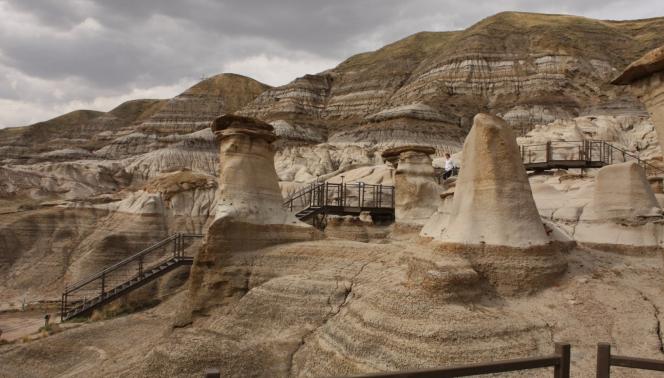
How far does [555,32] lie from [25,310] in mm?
55963

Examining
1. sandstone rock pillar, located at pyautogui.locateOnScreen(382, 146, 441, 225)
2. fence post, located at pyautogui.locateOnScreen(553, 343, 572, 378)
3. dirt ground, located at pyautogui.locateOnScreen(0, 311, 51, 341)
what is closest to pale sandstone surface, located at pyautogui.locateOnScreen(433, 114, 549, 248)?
fence post, located at pyautogui.locateOnScreen(553, 343, 572, 378)

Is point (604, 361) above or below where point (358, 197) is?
below

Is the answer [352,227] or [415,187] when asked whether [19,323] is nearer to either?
[352,227]

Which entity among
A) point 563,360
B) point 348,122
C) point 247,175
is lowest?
point 563,360

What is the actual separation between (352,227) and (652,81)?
45.0 ft

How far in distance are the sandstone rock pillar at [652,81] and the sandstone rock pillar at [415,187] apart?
9.57 m

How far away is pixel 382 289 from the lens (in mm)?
7617

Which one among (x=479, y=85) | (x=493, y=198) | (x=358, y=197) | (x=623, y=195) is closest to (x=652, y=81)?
(x=493, y=198)

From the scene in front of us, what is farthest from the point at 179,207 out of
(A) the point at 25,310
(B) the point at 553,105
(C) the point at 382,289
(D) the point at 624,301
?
(B) the point at 553,105

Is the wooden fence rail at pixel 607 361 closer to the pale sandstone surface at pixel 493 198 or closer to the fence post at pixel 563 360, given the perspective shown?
the fence post at pixel 563 360

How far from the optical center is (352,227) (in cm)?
1961

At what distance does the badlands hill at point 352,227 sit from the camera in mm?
6895

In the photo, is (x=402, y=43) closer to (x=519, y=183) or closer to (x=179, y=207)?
(x=179, y=207)

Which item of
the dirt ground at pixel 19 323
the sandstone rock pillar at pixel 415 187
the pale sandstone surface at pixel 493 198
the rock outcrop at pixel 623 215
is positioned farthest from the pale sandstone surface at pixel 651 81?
the dirt ground at pixel 19 323
